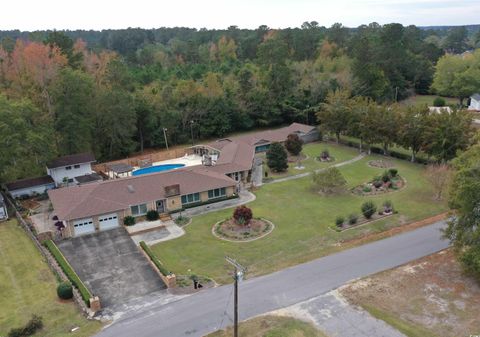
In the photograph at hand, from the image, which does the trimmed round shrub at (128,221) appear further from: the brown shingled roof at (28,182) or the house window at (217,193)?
the brown shingled roof at (28,182)

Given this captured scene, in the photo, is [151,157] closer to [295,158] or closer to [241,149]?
[241,149]

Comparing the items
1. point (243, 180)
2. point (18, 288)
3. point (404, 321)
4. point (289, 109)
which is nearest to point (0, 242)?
point (18, 288)

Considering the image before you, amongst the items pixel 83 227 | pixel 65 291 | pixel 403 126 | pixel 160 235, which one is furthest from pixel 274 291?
pixel 403 126

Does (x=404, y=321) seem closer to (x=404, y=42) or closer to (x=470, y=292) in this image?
(x=470, y=292)

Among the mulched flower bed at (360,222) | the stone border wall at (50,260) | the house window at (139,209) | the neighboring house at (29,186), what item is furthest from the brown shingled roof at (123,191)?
the mulched flower bed at (360,222)

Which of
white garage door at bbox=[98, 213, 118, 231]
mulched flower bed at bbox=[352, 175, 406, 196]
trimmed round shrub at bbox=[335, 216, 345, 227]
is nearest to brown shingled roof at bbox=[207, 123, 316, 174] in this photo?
mulched flower bed at bbox=[352, 175, 406, 196]
